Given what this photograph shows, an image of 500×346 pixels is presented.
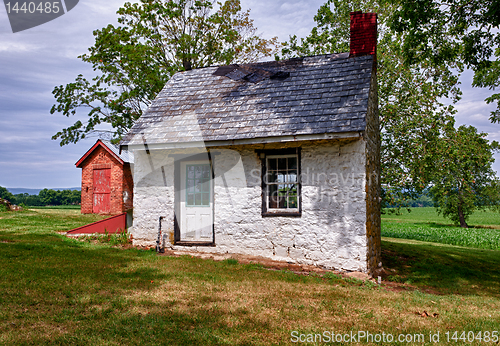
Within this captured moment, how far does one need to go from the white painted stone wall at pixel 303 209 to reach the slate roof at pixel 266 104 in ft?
1.87

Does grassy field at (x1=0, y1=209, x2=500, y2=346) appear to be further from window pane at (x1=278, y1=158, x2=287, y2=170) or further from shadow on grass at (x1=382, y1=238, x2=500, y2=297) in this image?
window pane at (x1=278, y1=158, x2=287, y2=170)

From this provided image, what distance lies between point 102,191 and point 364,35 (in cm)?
1817

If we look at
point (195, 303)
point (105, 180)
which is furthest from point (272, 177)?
point (105, 180)

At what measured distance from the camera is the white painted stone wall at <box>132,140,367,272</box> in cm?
791

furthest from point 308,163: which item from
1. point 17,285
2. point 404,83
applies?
point 404,83

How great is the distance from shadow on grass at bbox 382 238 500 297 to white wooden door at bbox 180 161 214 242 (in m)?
5.37

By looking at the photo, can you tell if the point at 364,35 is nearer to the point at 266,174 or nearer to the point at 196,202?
the point at 266,174

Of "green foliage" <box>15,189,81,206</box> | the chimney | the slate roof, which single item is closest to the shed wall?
the slate roof

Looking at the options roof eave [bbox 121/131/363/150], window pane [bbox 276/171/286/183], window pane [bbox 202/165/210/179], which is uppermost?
roof eave [bbox 121/131/363/150]

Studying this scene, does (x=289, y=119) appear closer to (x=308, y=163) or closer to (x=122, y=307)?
(x=308, y=163)

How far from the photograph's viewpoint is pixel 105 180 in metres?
22.1

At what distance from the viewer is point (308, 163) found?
8461mm

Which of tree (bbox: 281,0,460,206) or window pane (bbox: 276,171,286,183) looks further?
tree (bbox: 281,0,460,206)

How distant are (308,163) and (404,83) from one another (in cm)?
1038
